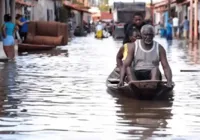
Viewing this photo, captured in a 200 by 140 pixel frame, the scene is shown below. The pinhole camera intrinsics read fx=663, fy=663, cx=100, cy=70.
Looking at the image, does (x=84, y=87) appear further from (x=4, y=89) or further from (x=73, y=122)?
(x=73, y=122)

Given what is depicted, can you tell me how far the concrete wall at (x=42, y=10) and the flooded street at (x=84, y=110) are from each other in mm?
36586

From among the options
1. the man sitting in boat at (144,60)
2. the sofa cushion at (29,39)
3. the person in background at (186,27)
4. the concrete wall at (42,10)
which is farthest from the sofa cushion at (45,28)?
the concrete wall at (42,10)

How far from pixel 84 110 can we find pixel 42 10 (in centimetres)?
4624

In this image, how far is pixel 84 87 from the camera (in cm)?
1327

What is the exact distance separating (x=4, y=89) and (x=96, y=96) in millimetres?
2082

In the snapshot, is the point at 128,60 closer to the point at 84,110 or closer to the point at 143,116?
the point at 84,110

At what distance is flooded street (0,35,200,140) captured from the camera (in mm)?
8102

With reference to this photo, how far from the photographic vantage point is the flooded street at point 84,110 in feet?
26.6

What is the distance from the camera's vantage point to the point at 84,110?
394 inches

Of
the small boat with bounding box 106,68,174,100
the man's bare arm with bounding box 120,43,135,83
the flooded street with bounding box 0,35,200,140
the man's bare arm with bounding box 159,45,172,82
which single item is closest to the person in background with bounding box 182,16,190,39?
the flooded street with bounding box 0,35,200,140

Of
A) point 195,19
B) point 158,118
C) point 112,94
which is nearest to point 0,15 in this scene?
point 195,19

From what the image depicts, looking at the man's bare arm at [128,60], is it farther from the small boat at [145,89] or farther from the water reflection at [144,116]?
the water reflection at [144,116]

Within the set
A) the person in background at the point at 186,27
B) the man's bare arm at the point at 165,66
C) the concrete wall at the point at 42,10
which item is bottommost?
the person in background at the point at 186,27

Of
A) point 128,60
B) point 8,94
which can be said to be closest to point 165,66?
point 128,60
